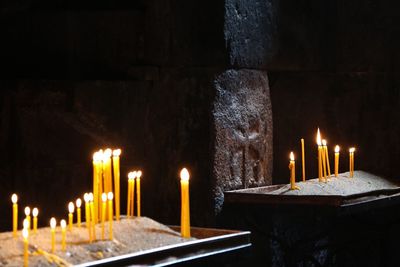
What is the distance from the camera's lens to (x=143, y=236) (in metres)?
4.23

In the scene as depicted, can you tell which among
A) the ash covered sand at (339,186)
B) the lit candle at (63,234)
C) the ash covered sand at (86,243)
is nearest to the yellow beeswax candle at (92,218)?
the ash covered sand at (86,243)

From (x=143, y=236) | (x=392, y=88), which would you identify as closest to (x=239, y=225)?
(x=143, y=236)

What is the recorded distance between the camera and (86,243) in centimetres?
399

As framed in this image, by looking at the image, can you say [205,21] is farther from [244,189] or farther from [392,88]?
[392,88]

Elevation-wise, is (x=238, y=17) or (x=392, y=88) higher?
(x=238, y=17)

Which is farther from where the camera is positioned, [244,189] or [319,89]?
[319,89]

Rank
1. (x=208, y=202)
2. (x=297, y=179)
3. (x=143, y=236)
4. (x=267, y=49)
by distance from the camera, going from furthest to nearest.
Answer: (x=297, y=179), (x=267, y=49), (x=208, y=202), (x=143, y=236)

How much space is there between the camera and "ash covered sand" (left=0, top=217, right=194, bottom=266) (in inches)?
147

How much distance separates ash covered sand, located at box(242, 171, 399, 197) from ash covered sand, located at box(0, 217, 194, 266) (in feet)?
4.61

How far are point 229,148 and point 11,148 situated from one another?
1318 mm

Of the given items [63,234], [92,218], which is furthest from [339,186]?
[63,234]

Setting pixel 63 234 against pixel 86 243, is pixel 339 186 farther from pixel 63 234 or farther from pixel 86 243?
pixel 63 234

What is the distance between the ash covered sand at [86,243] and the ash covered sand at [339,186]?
1.40 meters

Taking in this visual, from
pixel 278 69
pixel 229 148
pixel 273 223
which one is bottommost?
pixel 273 223
